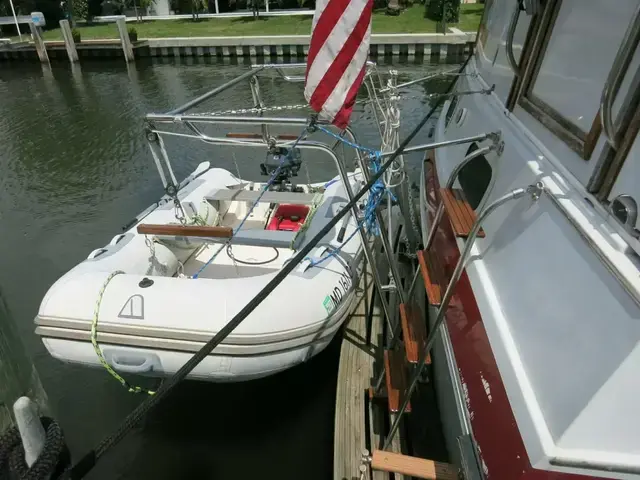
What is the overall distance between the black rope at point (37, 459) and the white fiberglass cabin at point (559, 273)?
4.58ft

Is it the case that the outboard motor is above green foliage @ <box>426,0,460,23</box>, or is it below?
above

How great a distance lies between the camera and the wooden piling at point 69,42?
773 inches

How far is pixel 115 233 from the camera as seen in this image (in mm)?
6969

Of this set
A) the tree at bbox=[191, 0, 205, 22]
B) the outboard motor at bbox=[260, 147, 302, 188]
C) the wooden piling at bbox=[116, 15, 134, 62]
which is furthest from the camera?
the tree at bbox=[191, 0, 205, 22]

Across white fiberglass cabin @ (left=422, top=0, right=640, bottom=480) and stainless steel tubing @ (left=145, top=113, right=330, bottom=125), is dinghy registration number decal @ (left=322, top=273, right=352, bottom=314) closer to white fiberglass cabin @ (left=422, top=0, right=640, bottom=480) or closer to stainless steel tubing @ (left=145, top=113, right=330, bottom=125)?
white fiberglass cabin @ (left=422, top=0, right=640, bottom=480)

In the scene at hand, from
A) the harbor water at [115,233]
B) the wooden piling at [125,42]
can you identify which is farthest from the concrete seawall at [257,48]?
the harbor water at [115,233]

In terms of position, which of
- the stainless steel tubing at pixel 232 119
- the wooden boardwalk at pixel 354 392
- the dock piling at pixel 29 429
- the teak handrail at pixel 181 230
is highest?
the stainless steel tubing at pixel 232 119

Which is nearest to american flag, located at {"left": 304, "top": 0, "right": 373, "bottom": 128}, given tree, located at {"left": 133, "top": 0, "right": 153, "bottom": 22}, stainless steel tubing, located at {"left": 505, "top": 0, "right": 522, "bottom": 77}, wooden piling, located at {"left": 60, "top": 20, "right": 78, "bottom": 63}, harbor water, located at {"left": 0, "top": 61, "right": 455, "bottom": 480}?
stainless steel tubing, located at {"left": 505, "top": 0, "right": 522, "bottom": 77}

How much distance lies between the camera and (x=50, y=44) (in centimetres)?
2077

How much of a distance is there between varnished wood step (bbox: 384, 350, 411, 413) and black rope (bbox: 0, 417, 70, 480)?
1905 mm

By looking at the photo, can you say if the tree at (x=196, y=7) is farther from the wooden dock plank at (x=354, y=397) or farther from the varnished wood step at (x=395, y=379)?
the varnished wood step at (x=395, y=379)

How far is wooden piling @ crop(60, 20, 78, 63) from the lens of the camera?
19625mm

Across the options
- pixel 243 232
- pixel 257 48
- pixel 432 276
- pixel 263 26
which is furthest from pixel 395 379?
pixel 263 26

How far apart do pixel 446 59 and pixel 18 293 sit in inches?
641
